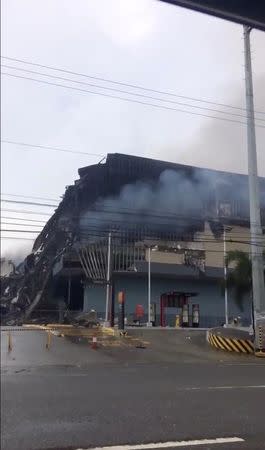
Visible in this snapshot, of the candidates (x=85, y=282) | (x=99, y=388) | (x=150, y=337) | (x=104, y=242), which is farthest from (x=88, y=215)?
(x=99, y=388)

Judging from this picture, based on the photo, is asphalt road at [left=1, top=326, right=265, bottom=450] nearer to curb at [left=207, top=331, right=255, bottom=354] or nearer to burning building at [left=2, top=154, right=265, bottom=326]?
curb at [left=207, top=331, right=255, bottom=354]

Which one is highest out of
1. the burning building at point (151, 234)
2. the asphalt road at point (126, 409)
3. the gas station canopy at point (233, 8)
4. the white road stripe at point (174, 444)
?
the burning building at point (151, 234)

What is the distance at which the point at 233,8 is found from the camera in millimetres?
3602

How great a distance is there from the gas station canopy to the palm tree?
16.2 meters

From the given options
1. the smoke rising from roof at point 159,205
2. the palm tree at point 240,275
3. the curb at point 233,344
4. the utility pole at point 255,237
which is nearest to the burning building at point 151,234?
the smoke rising from roof at point 159,205

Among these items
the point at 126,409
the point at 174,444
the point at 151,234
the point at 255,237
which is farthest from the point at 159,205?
the point at 174,444

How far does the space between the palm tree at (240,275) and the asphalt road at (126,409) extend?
977 cm

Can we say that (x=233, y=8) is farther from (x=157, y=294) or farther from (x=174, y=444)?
(x=157, y=294)

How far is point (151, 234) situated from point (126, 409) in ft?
78.2

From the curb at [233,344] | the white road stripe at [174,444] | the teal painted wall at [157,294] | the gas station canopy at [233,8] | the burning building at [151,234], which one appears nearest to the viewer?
the gas station canopy at [233,8]

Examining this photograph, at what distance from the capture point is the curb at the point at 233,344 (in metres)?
18.0

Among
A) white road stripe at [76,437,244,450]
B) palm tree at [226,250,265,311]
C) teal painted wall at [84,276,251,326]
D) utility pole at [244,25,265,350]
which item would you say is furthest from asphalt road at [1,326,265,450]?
teal painted wall at [84,276,251,326]

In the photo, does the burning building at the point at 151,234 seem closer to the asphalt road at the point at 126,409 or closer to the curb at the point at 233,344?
the curb at the point at 233,344

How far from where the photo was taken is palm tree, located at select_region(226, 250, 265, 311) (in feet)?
65.0
